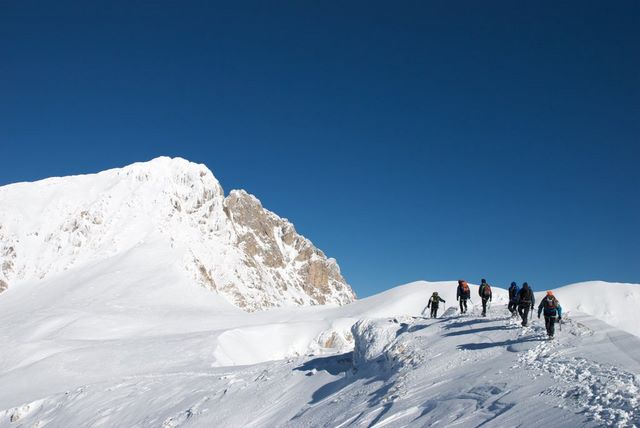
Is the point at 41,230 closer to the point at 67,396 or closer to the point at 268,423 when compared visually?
the point at 67,396

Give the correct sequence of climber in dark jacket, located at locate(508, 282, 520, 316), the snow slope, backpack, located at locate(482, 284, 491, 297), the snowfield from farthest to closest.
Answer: backpack, located at locate(482, 284, 491, 297)
climber in dark jacket, located at locate(508, 282, 520, 316)
the snowfield
the snow slope

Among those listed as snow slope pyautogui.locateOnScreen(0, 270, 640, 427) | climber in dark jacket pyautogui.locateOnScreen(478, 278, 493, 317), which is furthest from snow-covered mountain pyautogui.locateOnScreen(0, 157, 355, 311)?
climber in dark jacket pyautogui.locateOnScreen(478, 278, 493, 317)

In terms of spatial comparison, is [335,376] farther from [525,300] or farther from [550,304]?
[550,304]

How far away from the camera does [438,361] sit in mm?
13609

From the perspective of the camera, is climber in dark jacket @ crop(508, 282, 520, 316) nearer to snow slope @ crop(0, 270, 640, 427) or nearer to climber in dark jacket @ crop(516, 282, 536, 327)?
snow slope @ crop(0, 270, 640, 427)

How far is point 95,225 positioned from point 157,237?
964cm

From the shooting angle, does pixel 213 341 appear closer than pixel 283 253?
Yes

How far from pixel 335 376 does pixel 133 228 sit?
66.0m

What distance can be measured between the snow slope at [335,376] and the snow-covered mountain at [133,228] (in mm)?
31640

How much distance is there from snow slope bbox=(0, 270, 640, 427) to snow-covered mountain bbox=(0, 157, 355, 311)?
31.6 meters

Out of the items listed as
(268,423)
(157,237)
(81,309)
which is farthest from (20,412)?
(157,237)

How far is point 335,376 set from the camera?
17.0m

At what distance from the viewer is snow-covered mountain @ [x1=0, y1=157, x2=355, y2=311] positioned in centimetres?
7194

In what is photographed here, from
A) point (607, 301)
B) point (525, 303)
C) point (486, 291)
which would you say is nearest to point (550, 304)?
point (525, 303)
